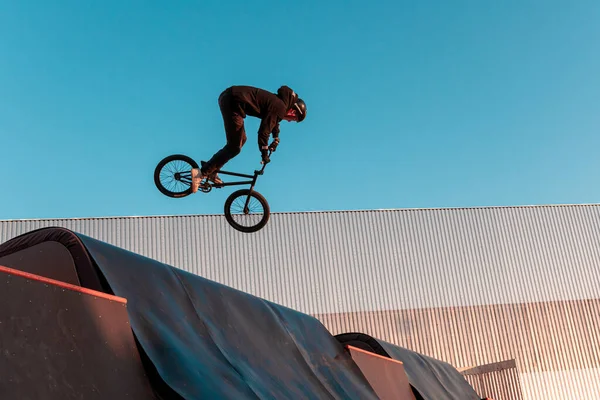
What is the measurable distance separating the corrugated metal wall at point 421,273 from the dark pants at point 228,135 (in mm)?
17470

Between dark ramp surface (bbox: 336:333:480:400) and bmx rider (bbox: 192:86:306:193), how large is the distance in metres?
2.75

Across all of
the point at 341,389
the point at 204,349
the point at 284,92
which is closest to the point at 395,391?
the point at 341,389

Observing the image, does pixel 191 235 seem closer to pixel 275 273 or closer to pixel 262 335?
pixel 275 273

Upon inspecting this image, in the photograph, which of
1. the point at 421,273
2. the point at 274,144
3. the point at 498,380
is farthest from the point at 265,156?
the point at 421,273

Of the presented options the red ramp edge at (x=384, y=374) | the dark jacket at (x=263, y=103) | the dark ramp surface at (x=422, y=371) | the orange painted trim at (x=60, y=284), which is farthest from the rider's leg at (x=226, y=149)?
the orange painted trim at (x=60, y=284)

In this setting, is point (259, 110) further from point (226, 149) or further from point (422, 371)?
point (422, 371)

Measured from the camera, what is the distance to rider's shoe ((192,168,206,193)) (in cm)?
908

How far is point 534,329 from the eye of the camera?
1072 inches

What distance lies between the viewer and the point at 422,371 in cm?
772

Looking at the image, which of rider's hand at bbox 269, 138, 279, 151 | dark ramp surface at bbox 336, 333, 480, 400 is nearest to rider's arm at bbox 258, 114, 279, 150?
rider's hand at bbox 269, 138, 279, 151

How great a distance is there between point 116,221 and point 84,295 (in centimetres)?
2472

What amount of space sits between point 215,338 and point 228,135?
191 inches

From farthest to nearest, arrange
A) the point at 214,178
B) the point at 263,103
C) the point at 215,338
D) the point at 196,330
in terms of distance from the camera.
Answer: the point at 214,178 < the point at 263,103 < the point at 215,338 < the point at 196,330

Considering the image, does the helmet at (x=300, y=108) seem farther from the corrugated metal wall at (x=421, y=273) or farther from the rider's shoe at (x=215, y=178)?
the corrugated metal wall at (x=421, y=273)
